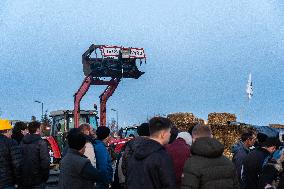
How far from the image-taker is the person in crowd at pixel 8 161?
9094 mm

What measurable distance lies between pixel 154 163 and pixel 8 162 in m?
4.24

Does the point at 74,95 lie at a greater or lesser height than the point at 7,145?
greater

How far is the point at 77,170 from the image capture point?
7.19 metres

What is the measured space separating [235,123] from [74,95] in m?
8.17

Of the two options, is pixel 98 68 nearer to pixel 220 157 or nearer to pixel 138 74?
pixel 138 74

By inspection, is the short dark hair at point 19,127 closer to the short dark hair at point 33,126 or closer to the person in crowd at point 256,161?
the short dark hair at point 33,126

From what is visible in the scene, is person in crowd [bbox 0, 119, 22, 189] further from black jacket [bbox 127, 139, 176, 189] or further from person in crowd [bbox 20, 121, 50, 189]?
black jacket [bbox 127, 139, 176, 189]

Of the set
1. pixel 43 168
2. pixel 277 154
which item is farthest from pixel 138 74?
pixel 277 154

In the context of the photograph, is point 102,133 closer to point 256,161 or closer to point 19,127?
point 256,161

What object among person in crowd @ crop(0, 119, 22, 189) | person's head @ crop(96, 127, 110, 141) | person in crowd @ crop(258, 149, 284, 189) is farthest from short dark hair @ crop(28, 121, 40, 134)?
person in crowd @ crop(258, 149, 284, 189)

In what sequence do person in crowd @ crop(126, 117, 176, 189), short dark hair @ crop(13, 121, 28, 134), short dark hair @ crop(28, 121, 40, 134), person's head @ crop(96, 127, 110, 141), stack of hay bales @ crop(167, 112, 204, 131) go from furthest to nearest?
stack of hay bales @ crop(167, 112, 204, 131), short dark hair @ crop(13, 121, 28, 134), short dark hair @ crop(28, 121, 40, 134), person's head @ crop(96, 127, 110, 141), person in crowd @ crop(126, 117, 176, 189)

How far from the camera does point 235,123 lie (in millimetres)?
24578

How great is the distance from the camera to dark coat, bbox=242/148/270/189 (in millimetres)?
8070

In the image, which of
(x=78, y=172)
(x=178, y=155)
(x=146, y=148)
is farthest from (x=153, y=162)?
(x=78, y=172)
